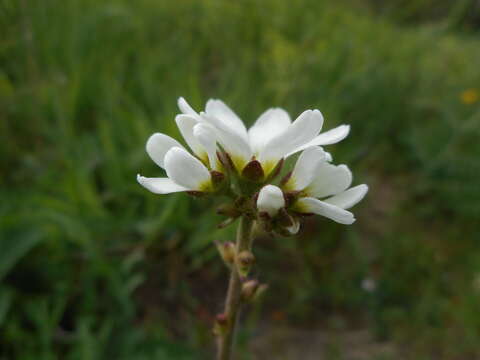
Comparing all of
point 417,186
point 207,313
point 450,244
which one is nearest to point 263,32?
point 417,186

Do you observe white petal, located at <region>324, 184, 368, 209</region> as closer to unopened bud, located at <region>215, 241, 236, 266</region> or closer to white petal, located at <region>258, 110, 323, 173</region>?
white petal, located at <region>258, 110, 323, 173</region>

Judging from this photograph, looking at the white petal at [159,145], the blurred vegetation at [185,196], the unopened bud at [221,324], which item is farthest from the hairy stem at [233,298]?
the blurred vegetation at [185,196]

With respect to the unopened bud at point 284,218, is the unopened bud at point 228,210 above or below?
above

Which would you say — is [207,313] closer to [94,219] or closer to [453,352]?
[94,219]

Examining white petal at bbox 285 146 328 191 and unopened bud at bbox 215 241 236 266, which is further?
unopened bud at bbox 215 241 236 266

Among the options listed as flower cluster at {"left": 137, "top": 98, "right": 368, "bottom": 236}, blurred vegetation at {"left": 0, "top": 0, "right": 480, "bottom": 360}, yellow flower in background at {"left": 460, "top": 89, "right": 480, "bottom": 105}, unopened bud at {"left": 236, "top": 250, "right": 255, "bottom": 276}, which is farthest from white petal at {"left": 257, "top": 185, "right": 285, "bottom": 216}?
yellow flower in background at {"left": 460, "top": 89, "right": 480, "bottom": 105}

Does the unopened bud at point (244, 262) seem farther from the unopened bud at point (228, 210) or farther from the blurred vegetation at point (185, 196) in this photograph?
the blurred vegetation at point (185, 196)

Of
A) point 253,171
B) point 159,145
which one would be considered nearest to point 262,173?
point 253,171
